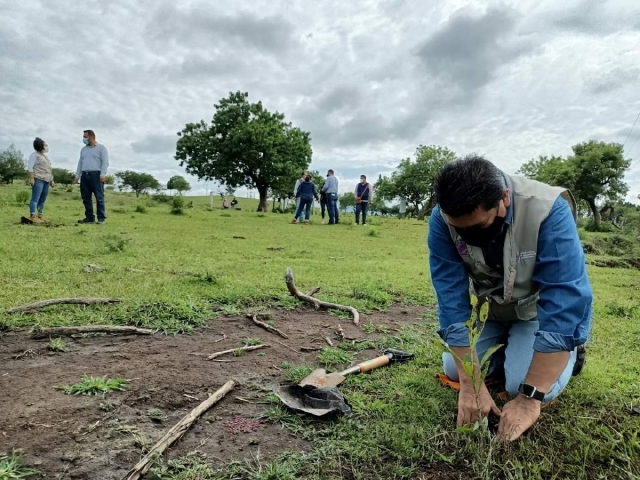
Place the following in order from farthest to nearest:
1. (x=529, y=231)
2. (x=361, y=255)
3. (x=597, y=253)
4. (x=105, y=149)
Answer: (x=597, y=253) → (x=105, y=149) → (x=361, y=255) → (x=529, y=231)

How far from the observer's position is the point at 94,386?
2.67 m

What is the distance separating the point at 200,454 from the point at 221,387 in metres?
0.63

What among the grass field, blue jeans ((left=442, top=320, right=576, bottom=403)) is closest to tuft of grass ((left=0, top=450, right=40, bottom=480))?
the grass field

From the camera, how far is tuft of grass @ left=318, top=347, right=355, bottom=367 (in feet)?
11.2

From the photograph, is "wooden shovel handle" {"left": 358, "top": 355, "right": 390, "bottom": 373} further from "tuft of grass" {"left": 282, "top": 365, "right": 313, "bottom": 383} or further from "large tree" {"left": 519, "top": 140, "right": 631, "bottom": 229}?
"large tree" {"left": 519, "top": 140, "right": 631, "bottom": 229}

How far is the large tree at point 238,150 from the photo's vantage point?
33312 millimetres

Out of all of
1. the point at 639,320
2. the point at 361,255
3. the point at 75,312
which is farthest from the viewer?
the point at 361,255

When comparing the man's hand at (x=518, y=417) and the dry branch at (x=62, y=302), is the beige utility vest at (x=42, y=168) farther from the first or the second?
the man's hand at (x=518, y=417)

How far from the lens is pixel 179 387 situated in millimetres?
2820

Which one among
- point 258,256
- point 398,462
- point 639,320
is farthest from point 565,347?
point 258,256

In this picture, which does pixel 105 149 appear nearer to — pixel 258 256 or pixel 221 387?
pixel 258 256

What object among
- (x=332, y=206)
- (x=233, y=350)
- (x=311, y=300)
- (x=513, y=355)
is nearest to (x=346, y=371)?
(x=233, y=350)

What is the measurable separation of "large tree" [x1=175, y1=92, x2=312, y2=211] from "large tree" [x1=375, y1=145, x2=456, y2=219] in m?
25.5

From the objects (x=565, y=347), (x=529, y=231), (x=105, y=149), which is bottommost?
(x=565, y=347)
